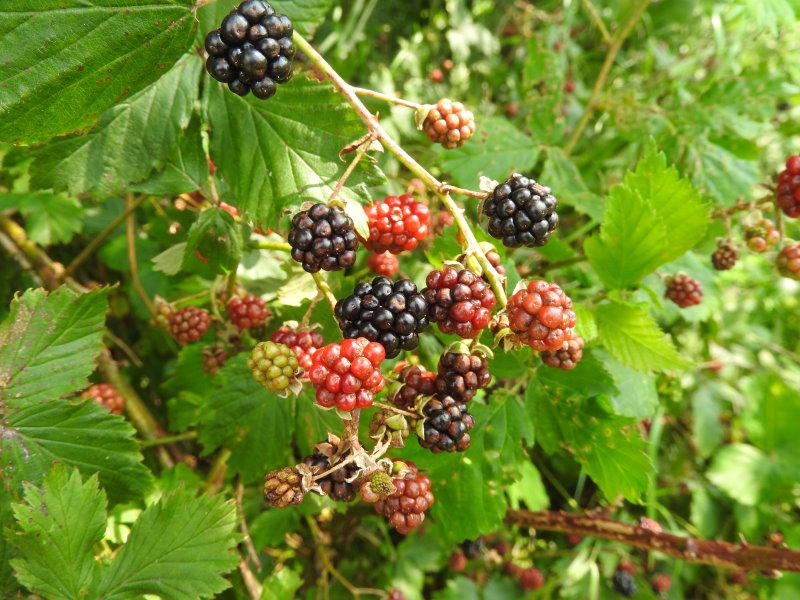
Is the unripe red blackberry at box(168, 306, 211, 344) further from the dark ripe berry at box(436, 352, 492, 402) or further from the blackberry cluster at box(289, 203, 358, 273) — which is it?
the dark ripe berry at box(436, 352, 492, 402)

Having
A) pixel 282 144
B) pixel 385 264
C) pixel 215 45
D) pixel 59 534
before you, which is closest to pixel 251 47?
pixel 215 45

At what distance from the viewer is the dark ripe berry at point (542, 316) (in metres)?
1.19

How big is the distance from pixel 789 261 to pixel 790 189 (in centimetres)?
23

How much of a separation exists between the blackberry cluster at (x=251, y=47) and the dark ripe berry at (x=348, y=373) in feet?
1.92

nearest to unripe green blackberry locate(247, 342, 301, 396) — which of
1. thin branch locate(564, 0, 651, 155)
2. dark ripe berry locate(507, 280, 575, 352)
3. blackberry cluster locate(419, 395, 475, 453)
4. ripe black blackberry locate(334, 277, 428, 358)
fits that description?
ripe black blackberry locate(334, 277, 428, 358)

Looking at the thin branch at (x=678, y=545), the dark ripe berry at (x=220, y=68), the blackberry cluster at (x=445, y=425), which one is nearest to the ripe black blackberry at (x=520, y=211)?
the blackberry cluster at (x=445, y=425)

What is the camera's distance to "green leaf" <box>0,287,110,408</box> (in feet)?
5.23

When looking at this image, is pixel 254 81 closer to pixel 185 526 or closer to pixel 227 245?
pixel 227 245

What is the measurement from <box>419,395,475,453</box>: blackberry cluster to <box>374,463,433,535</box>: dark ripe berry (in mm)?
92

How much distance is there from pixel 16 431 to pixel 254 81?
1201mm

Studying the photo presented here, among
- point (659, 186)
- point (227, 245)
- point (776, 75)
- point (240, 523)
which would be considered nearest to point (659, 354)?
point (659, 186)

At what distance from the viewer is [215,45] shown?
1.17 m

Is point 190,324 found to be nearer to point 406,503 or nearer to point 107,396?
point 107,396

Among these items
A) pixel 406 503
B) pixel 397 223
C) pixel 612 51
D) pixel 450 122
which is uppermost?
pixel 612 51
